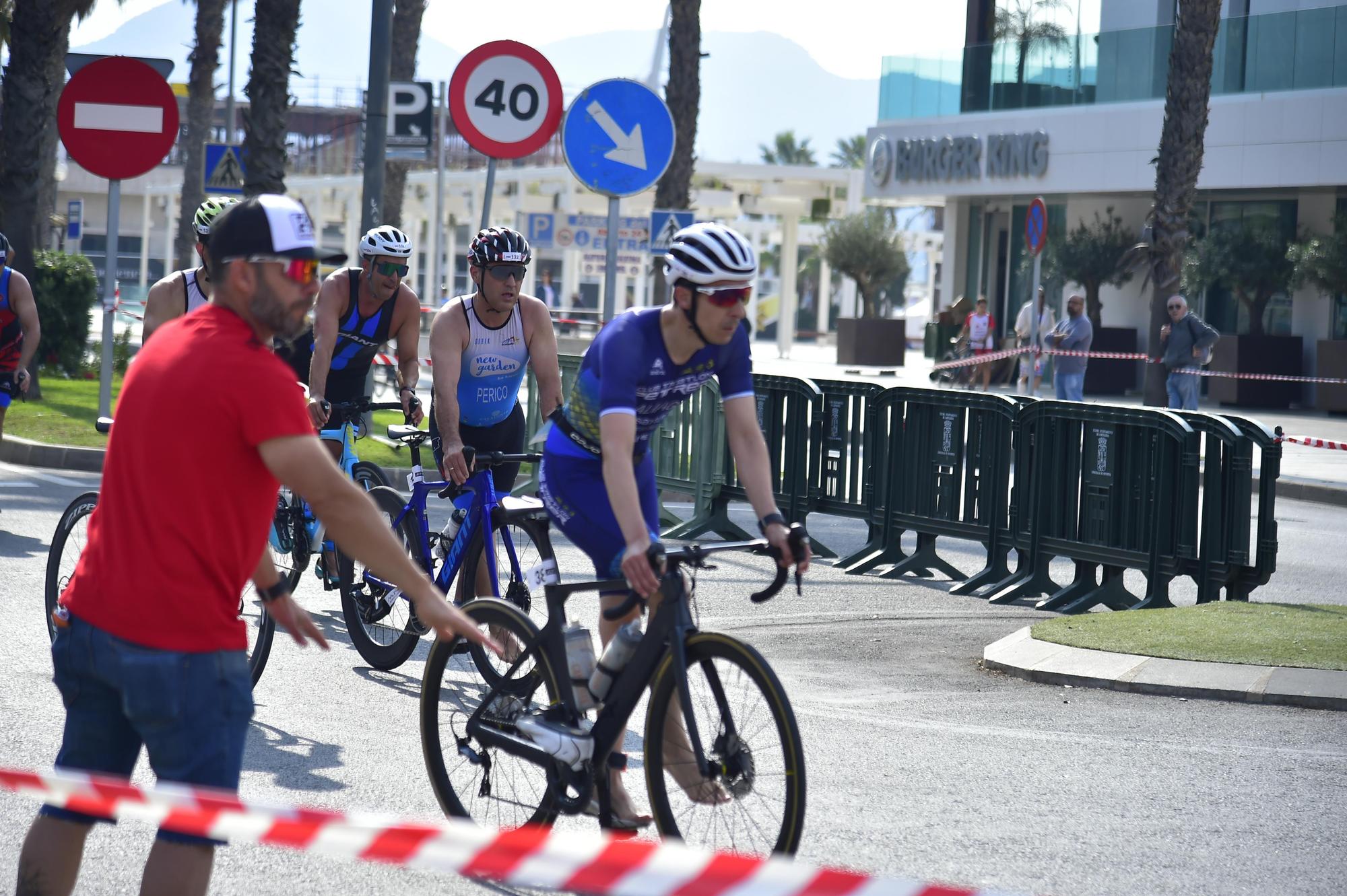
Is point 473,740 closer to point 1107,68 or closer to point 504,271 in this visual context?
point 504,271

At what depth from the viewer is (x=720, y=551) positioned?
4.32 meters

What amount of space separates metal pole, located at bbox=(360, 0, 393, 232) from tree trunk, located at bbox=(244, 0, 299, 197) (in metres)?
2.93

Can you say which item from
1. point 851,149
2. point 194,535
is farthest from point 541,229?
point 851,149

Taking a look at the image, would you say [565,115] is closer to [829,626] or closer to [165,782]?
[829,626]

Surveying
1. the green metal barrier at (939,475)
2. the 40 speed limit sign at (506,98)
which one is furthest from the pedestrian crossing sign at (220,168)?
the green metal barrier at (939,475)

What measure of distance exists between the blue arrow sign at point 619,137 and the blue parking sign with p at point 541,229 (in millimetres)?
18003

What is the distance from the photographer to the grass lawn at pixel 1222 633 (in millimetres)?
7465

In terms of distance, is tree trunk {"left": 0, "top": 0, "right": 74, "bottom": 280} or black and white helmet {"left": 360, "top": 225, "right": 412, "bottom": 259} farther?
tree trunk {"left": 0, "top": 0, "right": 74, "bottom": 280}

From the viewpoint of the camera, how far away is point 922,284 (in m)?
117

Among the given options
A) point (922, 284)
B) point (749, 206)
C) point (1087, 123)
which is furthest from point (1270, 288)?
point (922, 284)

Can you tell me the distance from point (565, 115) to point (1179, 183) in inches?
550

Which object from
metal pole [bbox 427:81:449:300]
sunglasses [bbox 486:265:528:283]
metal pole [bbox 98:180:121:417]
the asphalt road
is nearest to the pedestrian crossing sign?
metal pole [bbox 98:180:121:417]

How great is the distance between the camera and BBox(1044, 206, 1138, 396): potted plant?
101 ft

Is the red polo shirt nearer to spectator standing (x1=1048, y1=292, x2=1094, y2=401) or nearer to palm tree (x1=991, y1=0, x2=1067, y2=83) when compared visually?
spectator standing (x1=1048, y1=292, x2=1094, y2=401)
